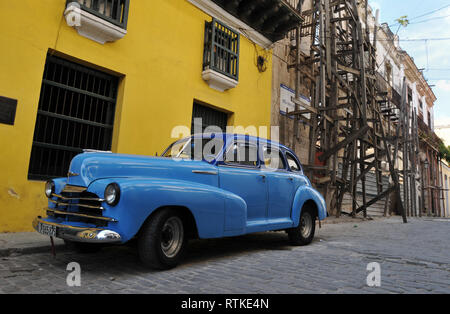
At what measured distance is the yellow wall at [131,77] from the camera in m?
5.19

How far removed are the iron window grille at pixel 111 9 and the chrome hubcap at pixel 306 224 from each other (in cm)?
517

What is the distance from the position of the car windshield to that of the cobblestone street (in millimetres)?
1361

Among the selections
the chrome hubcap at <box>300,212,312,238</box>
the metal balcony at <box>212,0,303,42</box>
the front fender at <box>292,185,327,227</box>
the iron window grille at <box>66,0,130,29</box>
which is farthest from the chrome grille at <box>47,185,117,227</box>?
the metal balcony at <box>212,0,303,42</box>

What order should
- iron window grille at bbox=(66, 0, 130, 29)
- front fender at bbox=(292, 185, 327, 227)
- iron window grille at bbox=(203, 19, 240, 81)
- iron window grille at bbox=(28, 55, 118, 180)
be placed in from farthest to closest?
iron window grille at bbox=(203, 19, 240, 81) < iron window grille at bbox=(66, 0, 130, 29) < iron window grille at bbox=(28, 55, 118, 180) < front fender at bbox=(292, 185, 327, 227)

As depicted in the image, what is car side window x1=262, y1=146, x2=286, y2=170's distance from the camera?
16.4 feet

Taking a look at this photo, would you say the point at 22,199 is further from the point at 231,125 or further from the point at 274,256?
the point at 231,125

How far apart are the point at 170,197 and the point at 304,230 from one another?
3.08 meters

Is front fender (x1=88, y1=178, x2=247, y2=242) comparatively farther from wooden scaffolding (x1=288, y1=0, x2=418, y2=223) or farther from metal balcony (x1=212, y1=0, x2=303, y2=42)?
metal balcony (x1=212, y1=0, x2=303, y2=42)

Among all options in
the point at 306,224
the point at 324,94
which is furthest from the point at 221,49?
the point at 306,224

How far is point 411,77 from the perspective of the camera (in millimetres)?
24672

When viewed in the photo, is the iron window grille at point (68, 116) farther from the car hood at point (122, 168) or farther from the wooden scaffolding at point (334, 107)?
the wooden scaffolding at point (334, 107)
